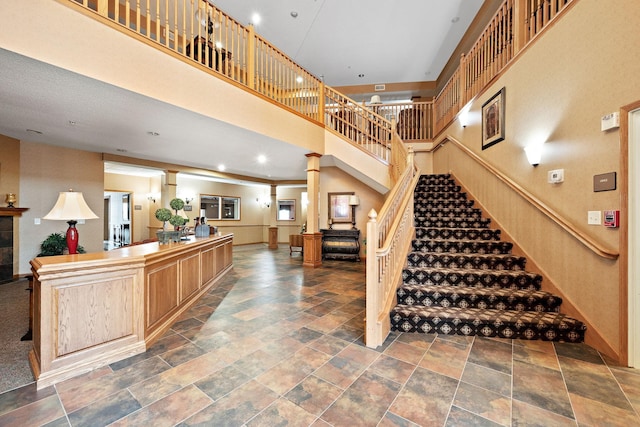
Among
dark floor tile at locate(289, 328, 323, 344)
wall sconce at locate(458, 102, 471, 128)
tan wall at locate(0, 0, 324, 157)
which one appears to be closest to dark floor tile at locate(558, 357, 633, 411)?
dark floor tile at locate(289, 328, 323, 344)

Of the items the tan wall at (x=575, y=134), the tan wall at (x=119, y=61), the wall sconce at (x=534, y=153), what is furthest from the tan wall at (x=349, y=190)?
the wall sconce at (x=534, y=153)

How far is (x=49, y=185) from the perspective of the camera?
5398mm

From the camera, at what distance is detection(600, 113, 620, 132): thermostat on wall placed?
2.11 m

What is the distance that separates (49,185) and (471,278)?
8.05 meters

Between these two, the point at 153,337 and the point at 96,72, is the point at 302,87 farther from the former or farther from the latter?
the point at 153,337

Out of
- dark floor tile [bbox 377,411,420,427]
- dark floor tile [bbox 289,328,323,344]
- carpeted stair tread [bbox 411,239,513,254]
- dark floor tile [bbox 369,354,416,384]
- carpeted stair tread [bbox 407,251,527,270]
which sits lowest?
dark floor tile [bbox 289,328,323,344]

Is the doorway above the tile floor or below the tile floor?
above

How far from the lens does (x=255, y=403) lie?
1634 mm

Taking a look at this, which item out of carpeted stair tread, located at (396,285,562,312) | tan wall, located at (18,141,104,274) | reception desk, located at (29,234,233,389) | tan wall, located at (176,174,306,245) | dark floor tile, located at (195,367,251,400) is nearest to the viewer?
dark floor tile, located at (195,367,251,400)

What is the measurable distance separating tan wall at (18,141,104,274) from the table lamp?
4.38 meters

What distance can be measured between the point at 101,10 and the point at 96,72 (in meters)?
0.66

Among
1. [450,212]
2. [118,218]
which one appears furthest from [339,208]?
[118,218]

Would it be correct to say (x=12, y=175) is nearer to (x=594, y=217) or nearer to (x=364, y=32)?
(x=364, y=32)

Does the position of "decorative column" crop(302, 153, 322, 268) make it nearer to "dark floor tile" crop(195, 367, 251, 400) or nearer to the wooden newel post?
the wooden newel post
